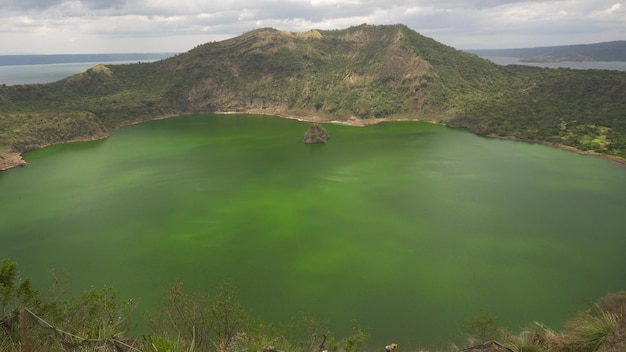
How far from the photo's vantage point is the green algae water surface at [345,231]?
27844 millimetres

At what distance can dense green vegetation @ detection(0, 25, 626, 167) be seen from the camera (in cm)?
8769

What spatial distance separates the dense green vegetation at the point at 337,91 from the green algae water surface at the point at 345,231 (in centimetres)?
1828

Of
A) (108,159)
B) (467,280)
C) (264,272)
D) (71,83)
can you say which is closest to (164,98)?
(71,83)

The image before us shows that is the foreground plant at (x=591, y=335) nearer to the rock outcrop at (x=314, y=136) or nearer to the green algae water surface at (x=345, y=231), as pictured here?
the green algae water surface at (x=345, y=231)

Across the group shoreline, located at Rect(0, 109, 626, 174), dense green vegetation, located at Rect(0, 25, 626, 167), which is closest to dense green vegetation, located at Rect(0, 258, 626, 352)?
shoreline, located at Rect(0, 109, 626, 174)

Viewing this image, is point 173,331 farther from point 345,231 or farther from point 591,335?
point 345,231

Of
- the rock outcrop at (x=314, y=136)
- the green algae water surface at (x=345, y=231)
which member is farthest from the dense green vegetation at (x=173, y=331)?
the rock outcrop at (x=314, y=136)

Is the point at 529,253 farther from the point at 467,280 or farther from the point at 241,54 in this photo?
the point at 241,54

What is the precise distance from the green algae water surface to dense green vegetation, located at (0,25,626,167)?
18284 mm

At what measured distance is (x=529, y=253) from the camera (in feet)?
112

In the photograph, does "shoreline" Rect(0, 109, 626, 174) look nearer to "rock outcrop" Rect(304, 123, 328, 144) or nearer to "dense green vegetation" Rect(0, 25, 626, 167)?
"dense green vegetation" Rect(0, 25, 626, 167)

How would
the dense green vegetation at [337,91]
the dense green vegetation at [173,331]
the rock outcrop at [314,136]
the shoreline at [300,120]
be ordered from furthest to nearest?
the dense green vegetation at [337,91]
the rock outcrop at [314,136]
the shoreline at [300,120]
the dense green vegetation at [173,331]

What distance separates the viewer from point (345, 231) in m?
39.5

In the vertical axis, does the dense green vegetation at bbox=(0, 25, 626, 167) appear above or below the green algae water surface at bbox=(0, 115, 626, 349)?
above
